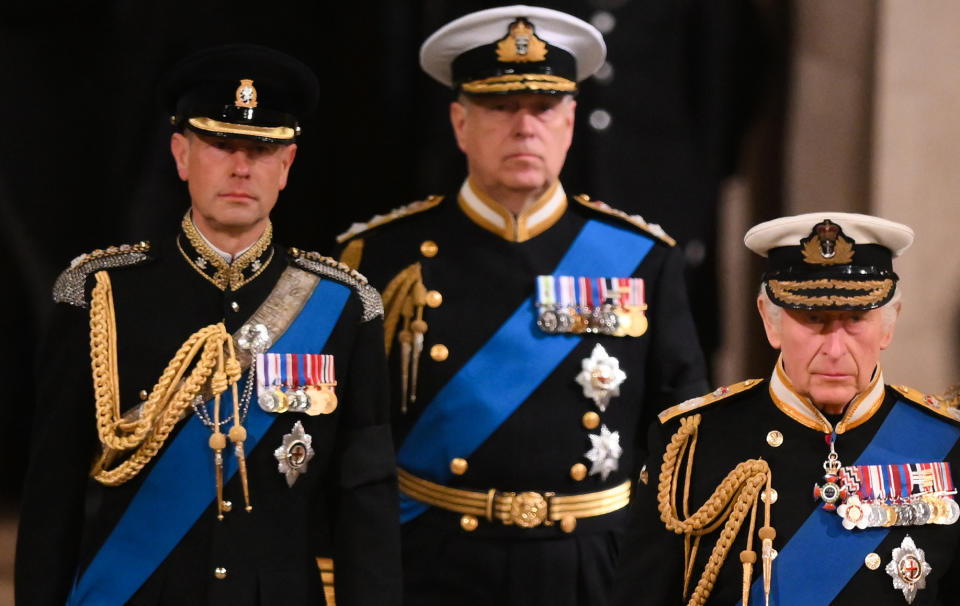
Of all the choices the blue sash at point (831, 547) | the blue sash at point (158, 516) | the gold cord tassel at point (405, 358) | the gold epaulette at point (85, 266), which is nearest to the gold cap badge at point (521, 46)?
the gold cord tassel at point (405, 358)

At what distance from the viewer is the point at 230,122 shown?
2277mm

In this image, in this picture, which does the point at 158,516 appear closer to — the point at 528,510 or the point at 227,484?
the point at 227,484

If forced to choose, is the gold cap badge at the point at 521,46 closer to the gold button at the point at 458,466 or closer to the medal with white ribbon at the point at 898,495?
the gold button at the point at 458,466

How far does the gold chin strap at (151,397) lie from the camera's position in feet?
7.13

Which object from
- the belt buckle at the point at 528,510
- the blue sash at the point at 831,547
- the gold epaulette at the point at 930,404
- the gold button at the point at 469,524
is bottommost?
the gold button at the point at 469,524

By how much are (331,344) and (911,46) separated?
6.11 feet

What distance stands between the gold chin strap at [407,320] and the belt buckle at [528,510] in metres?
0.30

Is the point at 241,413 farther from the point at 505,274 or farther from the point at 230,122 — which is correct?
the point at 505,274

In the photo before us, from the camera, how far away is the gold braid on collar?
7.54 feet

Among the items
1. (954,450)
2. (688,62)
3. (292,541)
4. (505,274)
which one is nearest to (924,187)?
(688,62)

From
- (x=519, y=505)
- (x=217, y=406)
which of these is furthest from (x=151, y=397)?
(x=519, y=505)

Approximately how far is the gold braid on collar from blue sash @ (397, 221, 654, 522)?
664 mm

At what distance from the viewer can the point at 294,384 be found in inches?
89.4

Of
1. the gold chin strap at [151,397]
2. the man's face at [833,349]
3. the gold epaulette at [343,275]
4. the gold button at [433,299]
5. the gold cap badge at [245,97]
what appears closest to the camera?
the man's face at [833,349]
